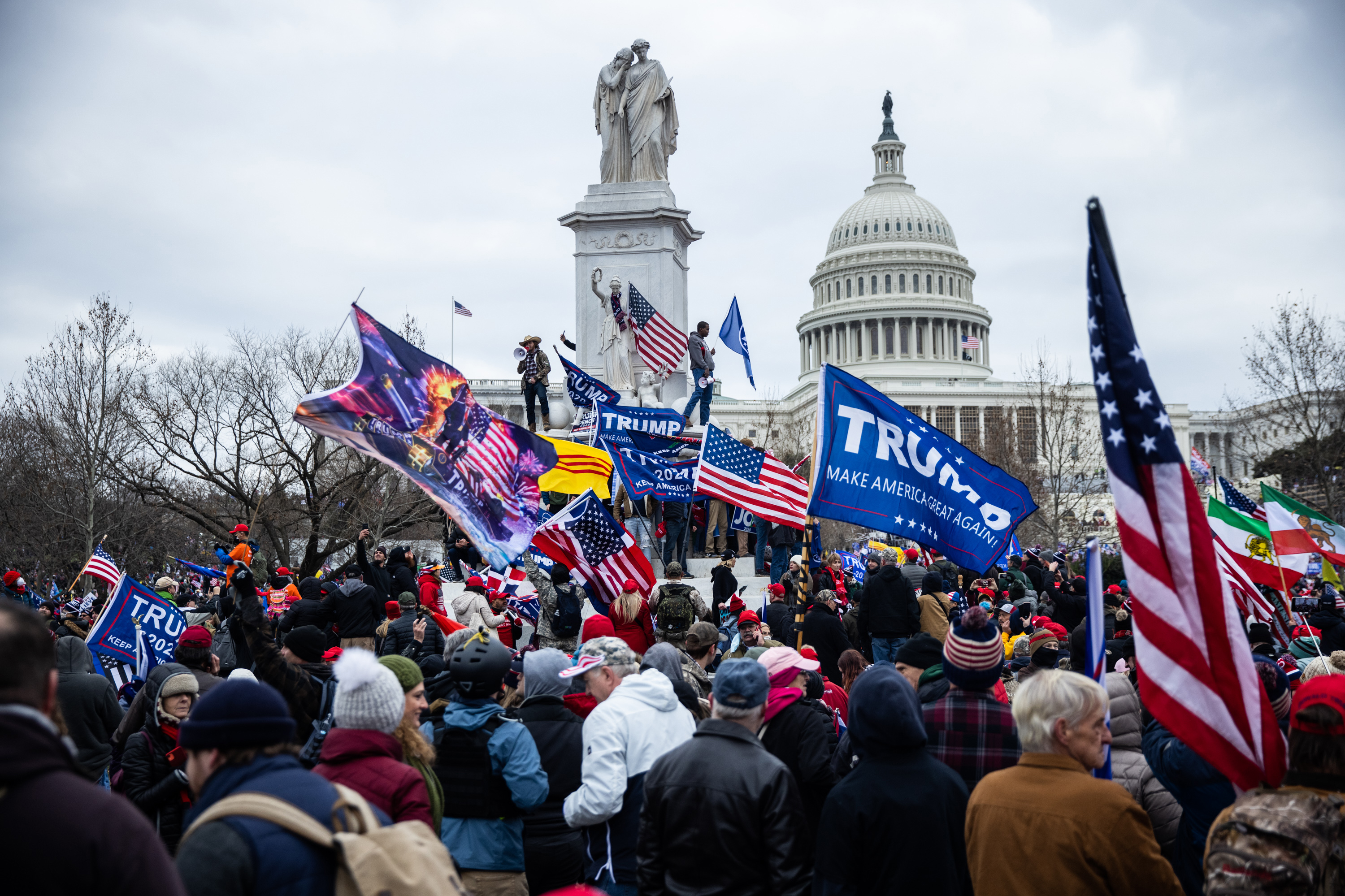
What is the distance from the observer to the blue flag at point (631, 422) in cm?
1524

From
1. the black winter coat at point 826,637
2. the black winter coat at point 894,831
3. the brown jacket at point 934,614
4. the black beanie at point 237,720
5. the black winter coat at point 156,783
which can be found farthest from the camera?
the brown jacket at point 934,614

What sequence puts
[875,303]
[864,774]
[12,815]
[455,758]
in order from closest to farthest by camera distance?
[12,815]
[864,774]
[455,758]
[875,303]

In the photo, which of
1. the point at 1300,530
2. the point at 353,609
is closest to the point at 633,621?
the point at 353,609

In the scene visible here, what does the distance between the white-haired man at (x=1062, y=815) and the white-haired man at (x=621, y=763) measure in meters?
1.58

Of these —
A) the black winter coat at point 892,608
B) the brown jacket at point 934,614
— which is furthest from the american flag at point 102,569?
the brown jacket at point 934,614

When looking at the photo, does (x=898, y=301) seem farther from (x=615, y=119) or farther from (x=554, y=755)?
(x=554, y=755)

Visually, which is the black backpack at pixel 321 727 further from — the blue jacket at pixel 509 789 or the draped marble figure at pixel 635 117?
the draped marble figure at pixel 635 117

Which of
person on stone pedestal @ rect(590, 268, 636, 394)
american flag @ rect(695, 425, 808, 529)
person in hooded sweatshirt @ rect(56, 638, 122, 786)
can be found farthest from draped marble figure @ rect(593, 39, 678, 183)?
person in hooded sweatshirt @ rect(56, 638, 122, 786)

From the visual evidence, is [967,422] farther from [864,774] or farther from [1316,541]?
[864,774]

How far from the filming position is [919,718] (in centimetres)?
431

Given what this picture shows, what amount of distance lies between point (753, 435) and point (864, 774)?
103448 mm

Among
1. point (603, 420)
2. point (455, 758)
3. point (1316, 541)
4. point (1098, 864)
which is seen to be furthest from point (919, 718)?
point (603, 420)

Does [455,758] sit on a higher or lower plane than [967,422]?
lower

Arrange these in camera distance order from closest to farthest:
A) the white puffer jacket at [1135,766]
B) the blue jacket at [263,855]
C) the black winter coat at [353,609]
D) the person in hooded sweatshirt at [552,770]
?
the blue jacket at [263,855] → the white puffer jacket at [1135,766] → the person in hooded sweatshirt at [552,770] → the black winter coat at [353,609]
